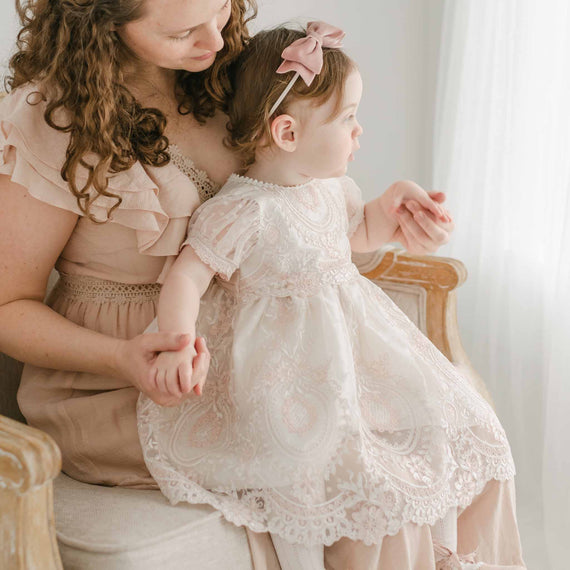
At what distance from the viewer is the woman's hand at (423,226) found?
4.96 ft

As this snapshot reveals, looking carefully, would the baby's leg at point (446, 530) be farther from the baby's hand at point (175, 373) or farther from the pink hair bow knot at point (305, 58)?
the pink hair bow knot at point (305, 58)

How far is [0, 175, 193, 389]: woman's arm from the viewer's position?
1326 millimetres

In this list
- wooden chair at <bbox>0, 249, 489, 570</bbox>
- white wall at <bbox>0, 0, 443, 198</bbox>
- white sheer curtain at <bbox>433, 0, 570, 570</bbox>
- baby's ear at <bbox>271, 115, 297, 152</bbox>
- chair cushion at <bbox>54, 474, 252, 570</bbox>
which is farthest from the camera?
white wall at <bbox>0, 0, 443, 198</bbox>

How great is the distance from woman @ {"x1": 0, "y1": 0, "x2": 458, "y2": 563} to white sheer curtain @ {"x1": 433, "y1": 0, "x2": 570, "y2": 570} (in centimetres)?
80

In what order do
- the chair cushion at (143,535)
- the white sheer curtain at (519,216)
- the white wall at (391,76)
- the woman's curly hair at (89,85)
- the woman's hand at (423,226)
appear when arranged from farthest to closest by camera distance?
the white wall at (391,76) → the white sheer curtain at (519,216) → the woman's hand at (423,226) → the woman's curly hair at (89,85) → the chair cushion at (143,535)

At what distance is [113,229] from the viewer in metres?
1.40

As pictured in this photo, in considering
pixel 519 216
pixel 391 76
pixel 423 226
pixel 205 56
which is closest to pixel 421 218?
pixel 423 226

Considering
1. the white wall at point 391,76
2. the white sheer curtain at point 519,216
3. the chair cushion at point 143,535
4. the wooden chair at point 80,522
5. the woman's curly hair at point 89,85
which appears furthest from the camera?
the white wall at point 391,76

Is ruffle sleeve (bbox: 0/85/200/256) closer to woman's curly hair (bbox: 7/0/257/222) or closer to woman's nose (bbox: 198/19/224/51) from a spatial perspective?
woman's curly hair (bbox: 7/0/257/222)

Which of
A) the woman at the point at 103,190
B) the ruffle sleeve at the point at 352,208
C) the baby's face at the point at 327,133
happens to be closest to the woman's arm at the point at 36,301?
the woman at the point at 103,190

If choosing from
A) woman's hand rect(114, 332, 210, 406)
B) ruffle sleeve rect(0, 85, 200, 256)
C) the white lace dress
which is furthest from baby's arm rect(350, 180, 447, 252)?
woman's hand rect(114, 332, 210, 406)

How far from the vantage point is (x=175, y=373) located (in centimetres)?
118

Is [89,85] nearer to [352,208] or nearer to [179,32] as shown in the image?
[179,32]

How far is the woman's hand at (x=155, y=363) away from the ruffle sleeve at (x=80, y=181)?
208 mm
